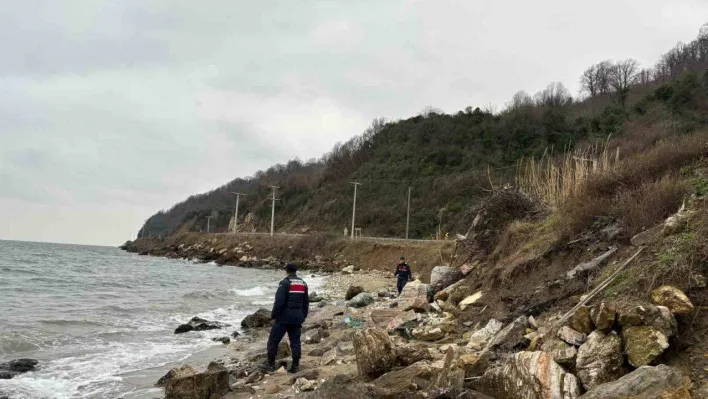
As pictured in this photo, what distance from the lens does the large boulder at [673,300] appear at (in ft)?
14.5

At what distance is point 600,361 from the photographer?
4.25 meters

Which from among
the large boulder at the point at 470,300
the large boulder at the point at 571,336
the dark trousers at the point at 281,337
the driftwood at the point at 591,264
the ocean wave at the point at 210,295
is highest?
the driftwood at the point at 591,264

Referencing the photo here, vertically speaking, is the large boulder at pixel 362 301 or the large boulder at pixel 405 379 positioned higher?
the large boulder at pixel 405 379

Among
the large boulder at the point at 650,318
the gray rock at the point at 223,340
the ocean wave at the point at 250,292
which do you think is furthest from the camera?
the ocean wave at the point at 250,292

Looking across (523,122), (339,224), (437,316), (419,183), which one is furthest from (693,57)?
(437,316)

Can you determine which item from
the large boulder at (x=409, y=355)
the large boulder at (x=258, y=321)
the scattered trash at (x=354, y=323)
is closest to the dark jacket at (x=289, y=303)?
the large boulder at (x=409, y=355)

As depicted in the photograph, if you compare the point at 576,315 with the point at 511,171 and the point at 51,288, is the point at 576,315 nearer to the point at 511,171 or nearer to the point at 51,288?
the point at 51,288

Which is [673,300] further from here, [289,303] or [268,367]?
[268,367]

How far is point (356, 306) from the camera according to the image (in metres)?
15.9

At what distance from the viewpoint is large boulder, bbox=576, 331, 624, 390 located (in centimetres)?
418

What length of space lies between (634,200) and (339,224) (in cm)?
6345

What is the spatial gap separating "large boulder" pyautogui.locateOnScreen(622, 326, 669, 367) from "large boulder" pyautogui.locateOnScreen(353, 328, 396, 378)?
8.35ft

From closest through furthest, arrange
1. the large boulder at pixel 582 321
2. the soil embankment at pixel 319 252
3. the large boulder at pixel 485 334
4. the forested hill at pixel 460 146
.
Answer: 1. the large boulder at pixel 582 321
2. the large boulder at pixel 485 334
3. the soil embankment at pixel 319 252
4. the forested hill at pixel 460 146

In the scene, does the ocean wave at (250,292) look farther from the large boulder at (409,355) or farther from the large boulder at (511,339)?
the large boulder at (511,339)
